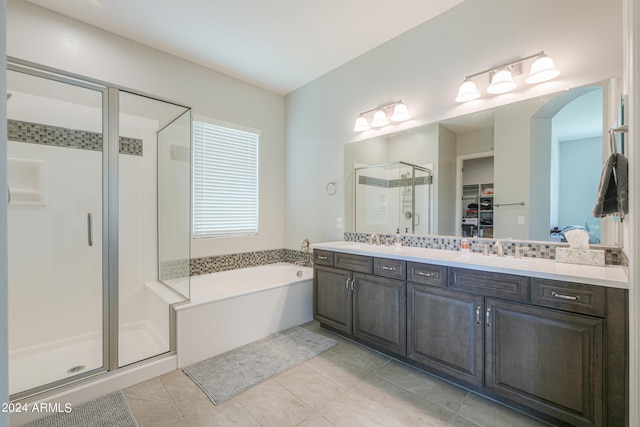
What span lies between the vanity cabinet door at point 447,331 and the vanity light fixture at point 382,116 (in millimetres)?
1694

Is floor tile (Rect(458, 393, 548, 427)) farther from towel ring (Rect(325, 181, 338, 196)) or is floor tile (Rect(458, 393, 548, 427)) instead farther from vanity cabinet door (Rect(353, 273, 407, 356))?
towel ring (Rect(325, 181, 338, 196))

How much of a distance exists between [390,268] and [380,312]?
401 mm

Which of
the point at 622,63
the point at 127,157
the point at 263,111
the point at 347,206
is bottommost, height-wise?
the point at 347,206

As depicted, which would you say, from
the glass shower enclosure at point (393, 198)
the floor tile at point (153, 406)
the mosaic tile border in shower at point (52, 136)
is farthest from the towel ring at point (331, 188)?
the floor tile at point (153, 406)

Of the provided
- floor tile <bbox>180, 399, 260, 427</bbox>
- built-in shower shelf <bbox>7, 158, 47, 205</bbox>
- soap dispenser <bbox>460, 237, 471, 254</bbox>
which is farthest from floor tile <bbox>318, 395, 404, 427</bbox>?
built-in shower shelf <bbox>7, 158, 47, 205</bbox>

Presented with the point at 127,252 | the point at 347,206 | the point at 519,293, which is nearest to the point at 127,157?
the point at 127,252

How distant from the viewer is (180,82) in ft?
10.3

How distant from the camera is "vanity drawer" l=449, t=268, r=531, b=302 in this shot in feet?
5.27

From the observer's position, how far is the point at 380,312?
2.33 m

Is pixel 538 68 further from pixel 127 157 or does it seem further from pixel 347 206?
pixel 127 157

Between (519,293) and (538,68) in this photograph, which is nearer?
(519,293)

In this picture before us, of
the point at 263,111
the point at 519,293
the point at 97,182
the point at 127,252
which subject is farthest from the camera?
the point at 263,111

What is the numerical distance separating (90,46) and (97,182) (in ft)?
4.69

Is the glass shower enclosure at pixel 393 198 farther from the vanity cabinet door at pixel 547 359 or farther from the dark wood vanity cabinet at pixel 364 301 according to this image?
the vanity cabinet door at pixel 547 359
